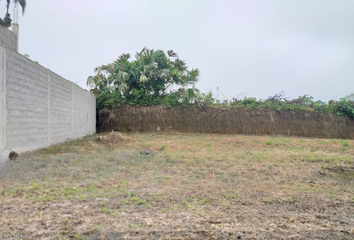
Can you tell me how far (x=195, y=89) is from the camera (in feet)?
52.2

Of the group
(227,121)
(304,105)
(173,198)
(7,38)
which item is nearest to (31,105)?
(173,198)

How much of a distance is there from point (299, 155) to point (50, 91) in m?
7.68

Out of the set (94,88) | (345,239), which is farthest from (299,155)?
(94,88)

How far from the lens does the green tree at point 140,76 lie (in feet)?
50.7

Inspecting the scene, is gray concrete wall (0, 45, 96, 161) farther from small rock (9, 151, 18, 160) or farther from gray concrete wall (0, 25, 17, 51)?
gray concrete wall (0, 25, 17, 51)

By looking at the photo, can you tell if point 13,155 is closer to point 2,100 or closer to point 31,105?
point 2,100

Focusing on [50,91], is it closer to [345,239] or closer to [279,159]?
[279,159]

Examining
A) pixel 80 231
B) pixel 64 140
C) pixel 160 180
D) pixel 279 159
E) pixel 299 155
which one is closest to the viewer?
pixel 80 231

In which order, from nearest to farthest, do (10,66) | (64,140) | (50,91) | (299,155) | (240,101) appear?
1. (10,66)
2. (299,155)
3. (50,91)
4. (64,140)
5. (240,101)

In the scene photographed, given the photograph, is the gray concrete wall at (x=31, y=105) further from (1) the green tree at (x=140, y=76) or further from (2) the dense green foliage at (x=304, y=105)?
(2) the dense green foliage at (x=304, y=105)

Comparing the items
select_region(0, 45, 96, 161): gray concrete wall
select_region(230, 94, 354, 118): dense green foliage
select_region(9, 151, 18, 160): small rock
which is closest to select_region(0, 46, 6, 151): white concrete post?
select_region(0, 45, 96, 161): gray concrete wall

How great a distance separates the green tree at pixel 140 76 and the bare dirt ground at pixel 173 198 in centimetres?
963

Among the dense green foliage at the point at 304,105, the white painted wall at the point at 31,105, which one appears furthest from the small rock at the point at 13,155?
the dense green foliage at the point at 304,105

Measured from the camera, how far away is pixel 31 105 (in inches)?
247
